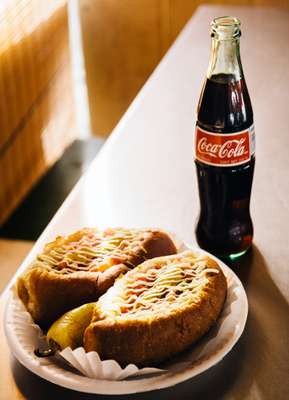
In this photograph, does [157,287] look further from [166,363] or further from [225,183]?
[225,183]

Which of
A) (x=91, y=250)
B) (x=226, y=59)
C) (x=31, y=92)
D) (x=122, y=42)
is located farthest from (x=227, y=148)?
(x=122, y=42)

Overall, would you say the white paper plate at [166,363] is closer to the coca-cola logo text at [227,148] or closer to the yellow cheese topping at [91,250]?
the yellow cheese topping at [91,250]

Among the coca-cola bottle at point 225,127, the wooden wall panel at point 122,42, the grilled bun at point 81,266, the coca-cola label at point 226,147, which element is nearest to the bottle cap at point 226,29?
the coca-cola bottle at point 225,127

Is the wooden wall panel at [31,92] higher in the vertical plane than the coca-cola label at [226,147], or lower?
lower

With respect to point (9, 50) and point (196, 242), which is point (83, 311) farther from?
point (9, 50)

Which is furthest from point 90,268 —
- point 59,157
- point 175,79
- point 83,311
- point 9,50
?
point 59,157

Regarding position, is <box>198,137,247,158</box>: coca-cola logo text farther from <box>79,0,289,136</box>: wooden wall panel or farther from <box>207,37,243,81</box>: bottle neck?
<box>79,0,289,136</box>: wooden wall panel
